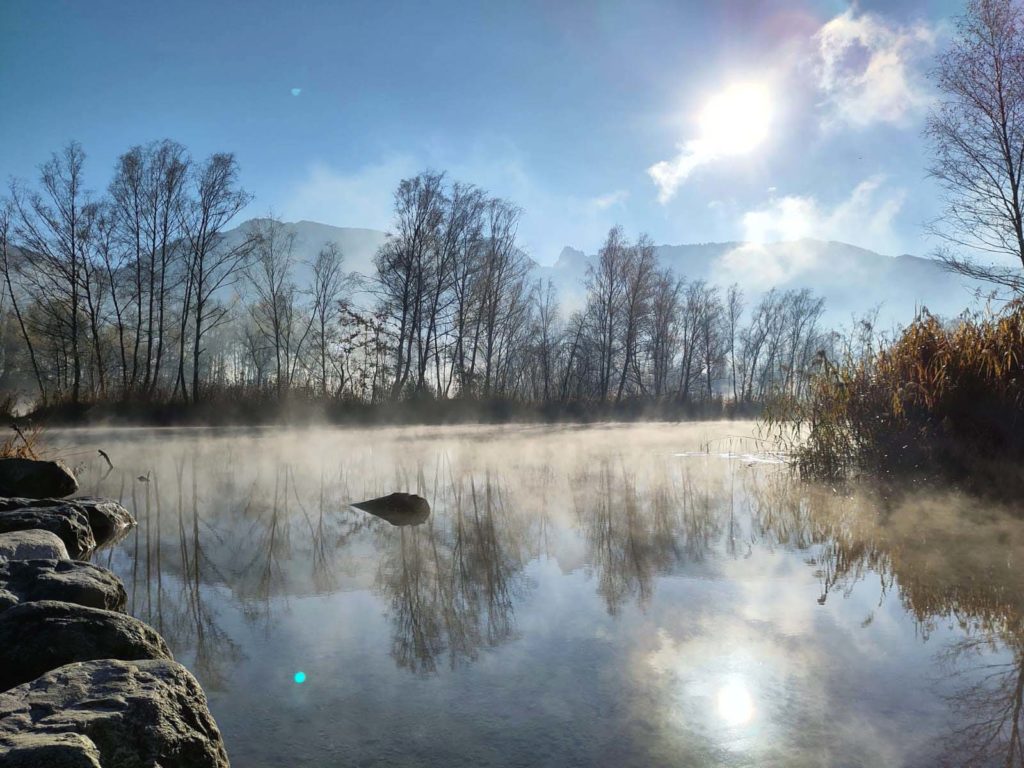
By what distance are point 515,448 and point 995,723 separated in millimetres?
9659

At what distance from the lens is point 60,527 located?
4227 mm

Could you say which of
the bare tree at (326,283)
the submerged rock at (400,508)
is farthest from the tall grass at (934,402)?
the bare tree at (326,283)

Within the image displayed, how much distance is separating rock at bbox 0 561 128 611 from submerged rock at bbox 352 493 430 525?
2536mm

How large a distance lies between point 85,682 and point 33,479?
5853 millimetres

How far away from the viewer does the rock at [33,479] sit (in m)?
6.14

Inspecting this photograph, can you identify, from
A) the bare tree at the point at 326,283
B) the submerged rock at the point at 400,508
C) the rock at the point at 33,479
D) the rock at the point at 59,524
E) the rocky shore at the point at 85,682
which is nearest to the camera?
the rocky shore at the point at 85,682

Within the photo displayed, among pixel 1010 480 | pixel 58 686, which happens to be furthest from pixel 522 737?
pixel 1010 480

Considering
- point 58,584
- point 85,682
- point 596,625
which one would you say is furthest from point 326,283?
point 85,682

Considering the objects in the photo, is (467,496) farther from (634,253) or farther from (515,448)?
(634,253)

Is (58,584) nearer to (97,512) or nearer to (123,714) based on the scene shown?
(123,714)

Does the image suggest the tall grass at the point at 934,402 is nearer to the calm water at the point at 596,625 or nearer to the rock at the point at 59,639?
the calm water at the point at 596,625

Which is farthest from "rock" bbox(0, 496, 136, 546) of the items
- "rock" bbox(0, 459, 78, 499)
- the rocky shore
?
the rocky shore

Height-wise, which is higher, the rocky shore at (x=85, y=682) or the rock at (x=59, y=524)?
the rocky shore at (x=85, y=682)

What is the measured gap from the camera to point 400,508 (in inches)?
215
